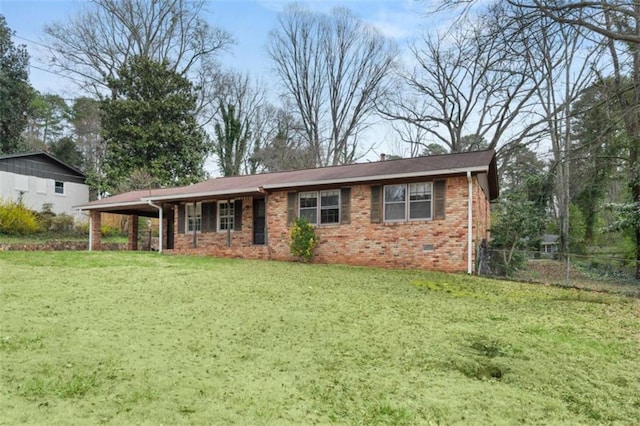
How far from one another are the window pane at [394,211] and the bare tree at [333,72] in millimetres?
15953

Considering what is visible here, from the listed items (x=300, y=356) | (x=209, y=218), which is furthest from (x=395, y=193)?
(x=300, y=356)

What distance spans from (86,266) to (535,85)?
21866mm

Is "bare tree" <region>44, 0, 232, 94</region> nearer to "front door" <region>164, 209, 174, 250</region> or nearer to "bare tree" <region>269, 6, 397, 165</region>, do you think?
"bare tree" <region>269, 6, 397, 165</region>

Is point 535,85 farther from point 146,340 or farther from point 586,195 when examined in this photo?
point 146,340

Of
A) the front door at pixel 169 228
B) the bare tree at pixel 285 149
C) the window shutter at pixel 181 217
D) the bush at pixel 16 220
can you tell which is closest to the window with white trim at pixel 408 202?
the window shutter at pixel 181 217

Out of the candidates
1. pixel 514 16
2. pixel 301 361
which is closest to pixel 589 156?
pixel 514 16

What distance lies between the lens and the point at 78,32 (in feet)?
91.0

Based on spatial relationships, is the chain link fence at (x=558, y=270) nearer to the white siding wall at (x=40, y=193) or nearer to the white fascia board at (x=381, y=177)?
the white fascia board at (x=381, y=177)

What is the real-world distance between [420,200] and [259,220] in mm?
6290

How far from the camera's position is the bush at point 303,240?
13344 millimetres

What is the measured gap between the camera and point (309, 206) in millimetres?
14094

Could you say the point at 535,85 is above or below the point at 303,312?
above

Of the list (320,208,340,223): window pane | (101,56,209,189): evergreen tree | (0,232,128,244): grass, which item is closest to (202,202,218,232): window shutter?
(320,208,340,223): window pane

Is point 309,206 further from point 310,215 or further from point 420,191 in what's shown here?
point 420,191
